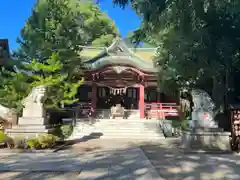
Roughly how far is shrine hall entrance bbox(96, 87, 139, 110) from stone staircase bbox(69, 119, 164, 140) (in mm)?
5692

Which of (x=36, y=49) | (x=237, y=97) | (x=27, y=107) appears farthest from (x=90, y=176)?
(x=36, y=49)

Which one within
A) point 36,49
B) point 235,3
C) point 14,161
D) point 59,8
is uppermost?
point 59,8

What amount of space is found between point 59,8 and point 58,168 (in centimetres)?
1203

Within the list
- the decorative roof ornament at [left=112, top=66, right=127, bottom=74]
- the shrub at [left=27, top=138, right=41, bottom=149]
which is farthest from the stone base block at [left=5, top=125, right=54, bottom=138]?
the decorative roof ornament at [left=112, top=66, right=127, bottom=74]

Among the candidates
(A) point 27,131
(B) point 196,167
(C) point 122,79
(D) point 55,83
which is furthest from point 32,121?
(C) point 122,79

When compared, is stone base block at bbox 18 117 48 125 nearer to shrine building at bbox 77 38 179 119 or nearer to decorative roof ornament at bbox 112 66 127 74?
shrine building at bbox 77 38 179 119

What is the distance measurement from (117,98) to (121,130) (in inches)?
294

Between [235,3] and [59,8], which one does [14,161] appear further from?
[59,8]

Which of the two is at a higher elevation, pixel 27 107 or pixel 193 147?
pixel 27 107

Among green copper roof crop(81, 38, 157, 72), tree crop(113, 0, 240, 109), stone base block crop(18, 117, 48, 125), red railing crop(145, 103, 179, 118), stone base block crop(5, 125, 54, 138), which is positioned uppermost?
green copper roof crop(81, 38, 157, 72)

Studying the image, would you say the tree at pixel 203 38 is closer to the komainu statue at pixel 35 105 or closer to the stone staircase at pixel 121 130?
the komainu statue at pixel 35 105

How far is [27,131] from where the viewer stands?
361 inches

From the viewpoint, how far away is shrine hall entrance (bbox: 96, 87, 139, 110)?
2173cm

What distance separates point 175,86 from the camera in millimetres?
14352
